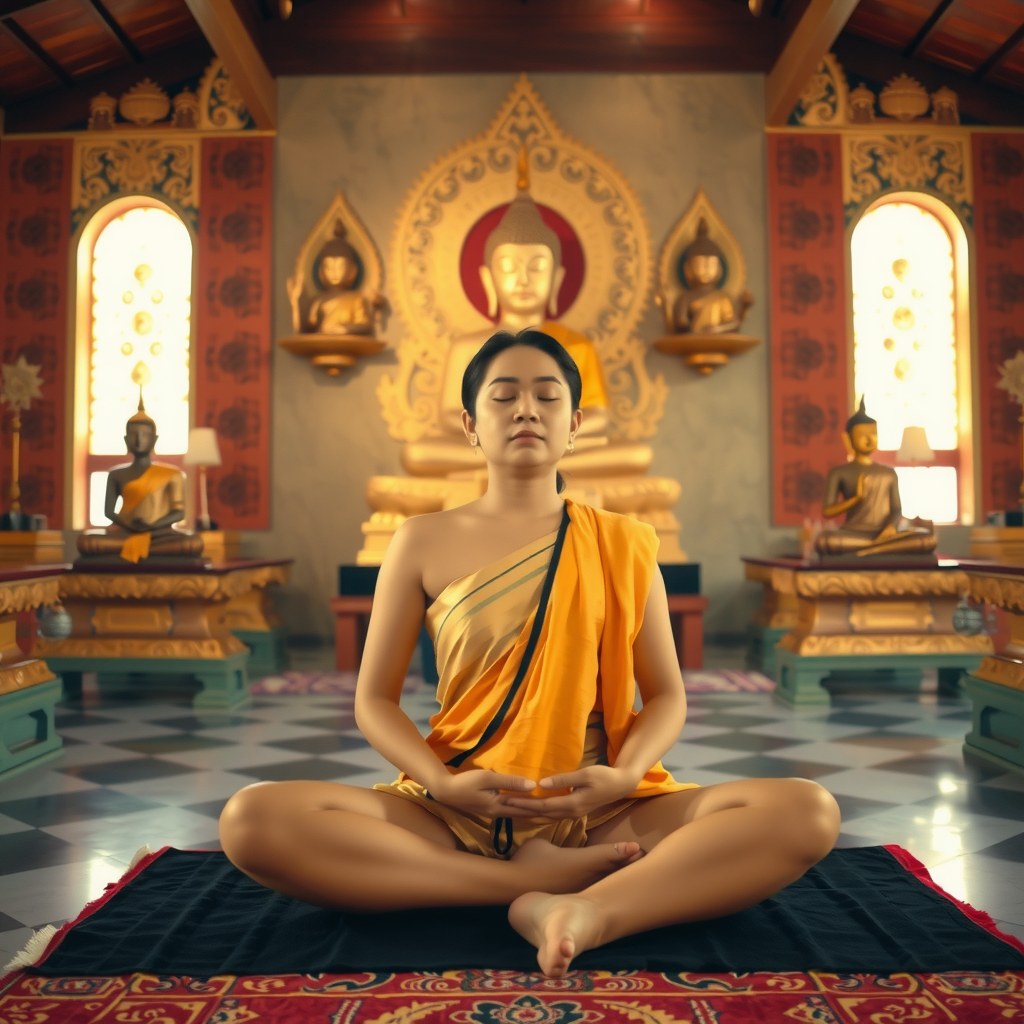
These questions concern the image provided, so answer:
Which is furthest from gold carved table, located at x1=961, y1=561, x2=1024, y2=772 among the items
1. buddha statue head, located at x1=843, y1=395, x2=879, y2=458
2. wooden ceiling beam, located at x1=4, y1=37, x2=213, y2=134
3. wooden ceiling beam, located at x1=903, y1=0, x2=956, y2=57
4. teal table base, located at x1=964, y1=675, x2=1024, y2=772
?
wooden ceiling beam, located at x1=4, y1=37, x2=213, y2=134

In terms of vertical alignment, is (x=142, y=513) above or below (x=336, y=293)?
below

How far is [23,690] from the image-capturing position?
9.71 ft

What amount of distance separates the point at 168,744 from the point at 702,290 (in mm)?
4082

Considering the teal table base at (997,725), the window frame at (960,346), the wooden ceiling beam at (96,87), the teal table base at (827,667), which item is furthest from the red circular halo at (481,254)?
the teal table base at (997,725)

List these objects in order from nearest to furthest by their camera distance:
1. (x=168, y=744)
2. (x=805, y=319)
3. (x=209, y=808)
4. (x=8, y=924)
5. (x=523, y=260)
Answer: (x=8, y=924) → (x=209, y=808) → (x=168, y=744) → (x=523, y=260) → (x=805, y=319)

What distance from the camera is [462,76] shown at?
6215mm

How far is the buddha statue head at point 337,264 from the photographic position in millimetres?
6000

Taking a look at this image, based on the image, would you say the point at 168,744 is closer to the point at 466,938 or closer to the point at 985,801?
the point at 466,938

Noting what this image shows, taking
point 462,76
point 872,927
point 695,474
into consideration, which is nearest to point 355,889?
point 872,927

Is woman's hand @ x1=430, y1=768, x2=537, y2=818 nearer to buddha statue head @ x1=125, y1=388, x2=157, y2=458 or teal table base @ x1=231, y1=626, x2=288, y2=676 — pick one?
buddha statue head @ x1=125, y1=388, x2=157, y2=458

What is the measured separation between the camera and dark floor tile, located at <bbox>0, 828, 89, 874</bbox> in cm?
201

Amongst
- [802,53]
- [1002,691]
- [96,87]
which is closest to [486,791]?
[1002,691]

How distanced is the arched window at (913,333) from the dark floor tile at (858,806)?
4027 millimetres

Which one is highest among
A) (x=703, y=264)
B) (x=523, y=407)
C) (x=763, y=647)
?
(x=703, y=264)
